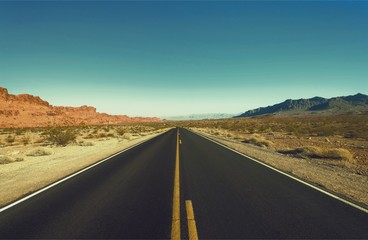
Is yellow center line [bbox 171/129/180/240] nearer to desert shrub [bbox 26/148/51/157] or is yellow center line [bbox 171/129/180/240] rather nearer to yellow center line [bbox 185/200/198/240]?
yellow center line [bbox 185/200/198/240]

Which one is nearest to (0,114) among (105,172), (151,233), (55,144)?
(55,144)

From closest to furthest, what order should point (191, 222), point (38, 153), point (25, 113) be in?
point (191, 222), point (38, 153), point (25, 113)

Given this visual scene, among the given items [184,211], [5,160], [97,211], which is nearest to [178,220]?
[184,211]

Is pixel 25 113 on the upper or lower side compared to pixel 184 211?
→ upper

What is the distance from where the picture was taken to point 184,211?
224 inches

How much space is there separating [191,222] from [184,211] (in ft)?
2.06

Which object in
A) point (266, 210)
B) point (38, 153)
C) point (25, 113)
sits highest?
point (25, 113)

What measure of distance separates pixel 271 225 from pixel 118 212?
3026mm

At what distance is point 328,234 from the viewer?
4.55 meters

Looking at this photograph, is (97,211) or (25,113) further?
(25,113)

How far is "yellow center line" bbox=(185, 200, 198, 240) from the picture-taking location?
4.48 metres

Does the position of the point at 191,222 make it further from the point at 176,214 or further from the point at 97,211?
the point at 97,211

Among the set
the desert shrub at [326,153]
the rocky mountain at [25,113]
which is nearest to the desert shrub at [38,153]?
the desert shrub at [326,153]

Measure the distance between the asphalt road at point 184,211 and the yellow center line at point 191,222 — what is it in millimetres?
83
